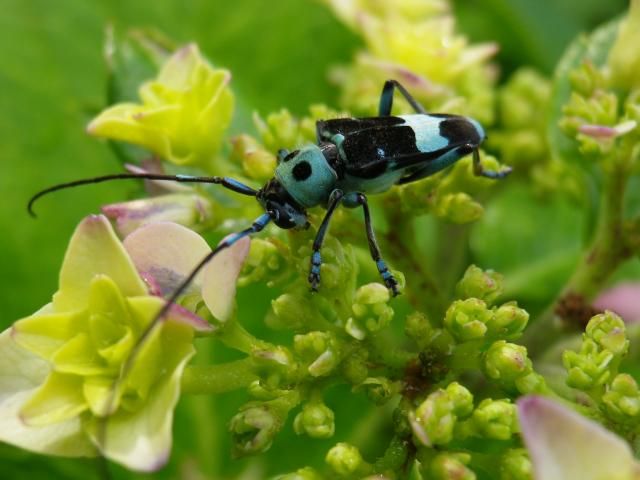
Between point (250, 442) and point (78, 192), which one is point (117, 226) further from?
point (78, 192)

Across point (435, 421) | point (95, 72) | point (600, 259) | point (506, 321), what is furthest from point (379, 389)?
point (95, 72)

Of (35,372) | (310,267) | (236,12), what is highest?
(236,12)

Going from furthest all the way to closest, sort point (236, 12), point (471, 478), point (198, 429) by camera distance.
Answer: point (236, 12)
point (198, 429)
point (471, 478)

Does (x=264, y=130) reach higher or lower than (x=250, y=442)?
higher

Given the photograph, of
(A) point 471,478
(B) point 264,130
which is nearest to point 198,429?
(B) point 264,130

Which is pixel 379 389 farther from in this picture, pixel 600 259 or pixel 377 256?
pixel 600 259

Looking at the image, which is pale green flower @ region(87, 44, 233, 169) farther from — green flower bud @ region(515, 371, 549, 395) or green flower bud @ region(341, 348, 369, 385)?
green flower bud @ region(515, 371, 549, 395)

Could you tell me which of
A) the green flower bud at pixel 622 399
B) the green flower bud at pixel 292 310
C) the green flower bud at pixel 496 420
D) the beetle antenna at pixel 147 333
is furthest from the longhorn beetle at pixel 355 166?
the green flower bud at pixel 622 399
